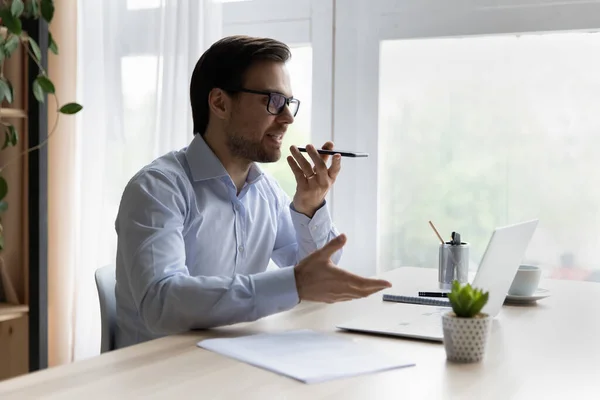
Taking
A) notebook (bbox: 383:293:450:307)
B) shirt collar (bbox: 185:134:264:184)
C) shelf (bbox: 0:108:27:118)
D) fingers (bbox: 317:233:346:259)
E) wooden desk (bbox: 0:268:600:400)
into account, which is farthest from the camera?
shelf (bbox: 0:108:27:118)

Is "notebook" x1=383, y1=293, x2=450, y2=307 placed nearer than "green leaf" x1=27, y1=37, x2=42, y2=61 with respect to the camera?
Yes

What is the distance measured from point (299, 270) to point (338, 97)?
5.30 feet

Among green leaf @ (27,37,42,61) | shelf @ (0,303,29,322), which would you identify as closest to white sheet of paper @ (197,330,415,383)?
green leaf @ (27,37,42,61)

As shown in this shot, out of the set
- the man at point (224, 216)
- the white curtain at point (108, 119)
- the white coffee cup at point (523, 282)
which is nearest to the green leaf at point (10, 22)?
the white curtain at point (108, 119)

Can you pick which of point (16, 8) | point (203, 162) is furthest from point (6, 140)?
point (203, 162)

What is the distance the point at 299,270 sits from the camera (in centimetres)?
162

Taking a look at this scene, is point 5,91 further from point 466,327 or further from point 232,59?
point 466,327

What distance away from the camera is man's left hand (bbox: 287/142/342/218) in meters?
2.15

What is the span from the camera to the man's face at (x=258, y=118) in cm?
211

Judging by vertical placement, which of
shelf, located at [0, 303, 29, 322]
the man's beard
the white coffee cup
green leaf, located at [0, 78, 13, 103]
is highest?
green leaf, located at [0, 78, 13, 103]

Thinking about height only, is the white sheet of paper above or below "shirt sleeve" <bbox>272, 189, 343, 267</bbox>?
below

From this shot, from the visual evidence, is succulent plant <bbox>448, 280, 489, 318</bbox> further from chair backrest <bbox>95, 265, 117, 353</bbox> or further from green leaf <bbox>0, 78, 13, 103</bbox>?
green leaf <bbox>0, 78, 13, 103</bbox>

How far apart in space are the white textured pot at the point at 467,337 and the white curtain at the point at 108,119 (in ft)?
6.41

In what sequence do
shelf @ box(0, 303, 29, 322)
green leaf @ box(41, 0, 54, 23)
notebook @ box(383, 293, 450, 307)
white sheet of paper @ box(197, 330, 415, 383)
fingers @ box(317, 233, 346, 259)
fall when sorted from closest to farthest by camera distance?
1. white sheet of paper @ box(197, 330, 415, 383)
2. fingers @ box(317, 233, 346, 259)
3. notebook @ box(383, 293, 450, 307)
4. green leaf @ box(41, 0, 54, 23)
5. shelf @ box(0, 303, 29, 322)
